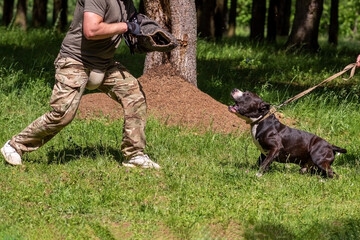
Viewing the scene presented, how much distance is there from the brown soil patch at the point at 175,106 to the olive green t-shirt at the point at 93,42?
9.40ft

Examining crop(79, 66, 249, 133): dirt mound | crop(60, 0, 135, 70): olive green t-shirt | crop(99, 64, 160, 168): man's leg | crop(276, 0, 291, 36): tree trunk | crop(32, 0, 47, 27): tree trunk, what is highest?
crop(60, 0, 135, 70): olive green t-shirt

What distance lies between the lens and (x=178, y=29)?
34.6 ft

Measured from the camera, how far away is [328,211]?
6.53m

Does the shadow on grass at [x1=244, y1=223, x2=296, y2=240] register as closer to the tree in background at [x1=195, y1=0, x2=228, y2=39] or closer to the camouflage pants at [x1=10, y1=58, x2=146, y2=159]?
the camouflage pants at [x1=10, y1=58, x2=146, y2=159]

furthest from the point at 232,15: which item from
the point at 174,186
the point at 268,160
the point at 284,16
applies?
the point at 174,186

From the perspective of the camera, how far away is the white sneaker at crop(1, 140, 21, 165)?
298 inches

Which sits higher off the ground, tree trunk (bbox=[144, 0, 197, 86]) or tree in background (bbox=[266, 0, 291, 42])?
tree trunk (bbox=[144, 0, 197, 86])

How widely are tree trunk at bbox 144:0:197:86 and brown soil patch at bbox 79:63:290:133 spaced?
0.14 meters

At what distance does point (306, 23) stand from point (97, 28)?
1168cm

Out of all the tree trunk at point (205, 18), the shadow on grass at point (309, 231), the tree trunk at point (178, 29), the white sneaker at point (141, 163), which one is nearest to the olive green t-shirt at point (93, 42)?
the white sneaker at point (141, 163)

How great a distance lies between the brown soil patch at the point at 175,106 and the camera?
33.5 ft

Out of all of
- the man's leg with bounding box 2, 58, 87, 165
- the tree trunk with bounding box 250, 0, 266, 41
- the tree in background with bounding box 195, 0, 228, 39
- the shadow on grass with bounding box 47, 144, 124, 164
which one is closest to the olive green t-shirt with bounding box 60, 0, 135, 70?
the man's leg with bounding box 2, 58, 87, 165

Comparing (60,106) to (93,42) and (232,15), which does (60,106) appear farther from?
(232,15)

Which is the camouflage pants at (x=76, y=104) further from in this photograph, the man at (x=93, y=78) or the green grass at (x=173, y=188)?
the green grass at (x=173, y=188)
